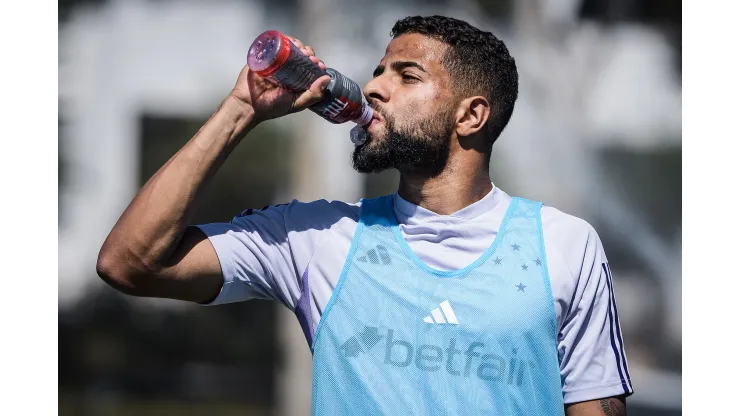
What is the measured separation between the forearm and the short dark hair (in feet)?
2.23

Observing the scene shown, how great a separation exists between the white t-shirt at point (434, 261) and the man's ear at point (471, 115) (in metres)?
0.26

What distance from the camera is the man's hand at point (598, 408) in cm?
214

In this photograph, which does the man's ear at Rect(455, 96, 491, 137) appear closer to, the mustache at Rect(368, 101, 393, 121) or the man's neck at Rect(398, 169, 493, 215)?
the man's neck at Rect(398, 169, 493, 215)

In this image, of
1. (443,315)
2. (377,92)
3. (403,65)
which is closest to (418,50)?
(403,65)

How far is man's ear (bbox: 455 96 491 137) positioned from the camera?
8.15 feet

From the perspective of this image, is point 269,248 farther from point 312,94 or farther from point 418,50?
point 418,50

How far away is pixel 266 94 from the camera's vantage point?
7.06 ft

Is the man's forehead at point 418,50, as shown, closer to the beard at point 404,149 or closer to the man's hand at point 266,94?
the beard at point 404,149

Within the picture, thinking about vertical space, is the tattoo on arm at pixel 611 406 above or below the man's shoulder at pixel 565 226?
below

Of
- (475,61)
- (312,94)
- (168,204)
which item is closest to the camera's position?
(168,204)

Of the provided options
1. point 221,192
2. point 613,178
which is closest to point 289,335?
point 221,192

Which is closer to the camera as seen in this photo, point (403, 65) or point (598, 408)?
point (598, 408)

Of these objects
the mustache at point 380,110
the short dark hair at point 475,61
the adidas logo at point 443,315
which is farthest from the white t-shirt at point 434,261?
the short dark hair at point 475,61

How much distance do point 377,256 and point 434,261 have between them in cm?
15
